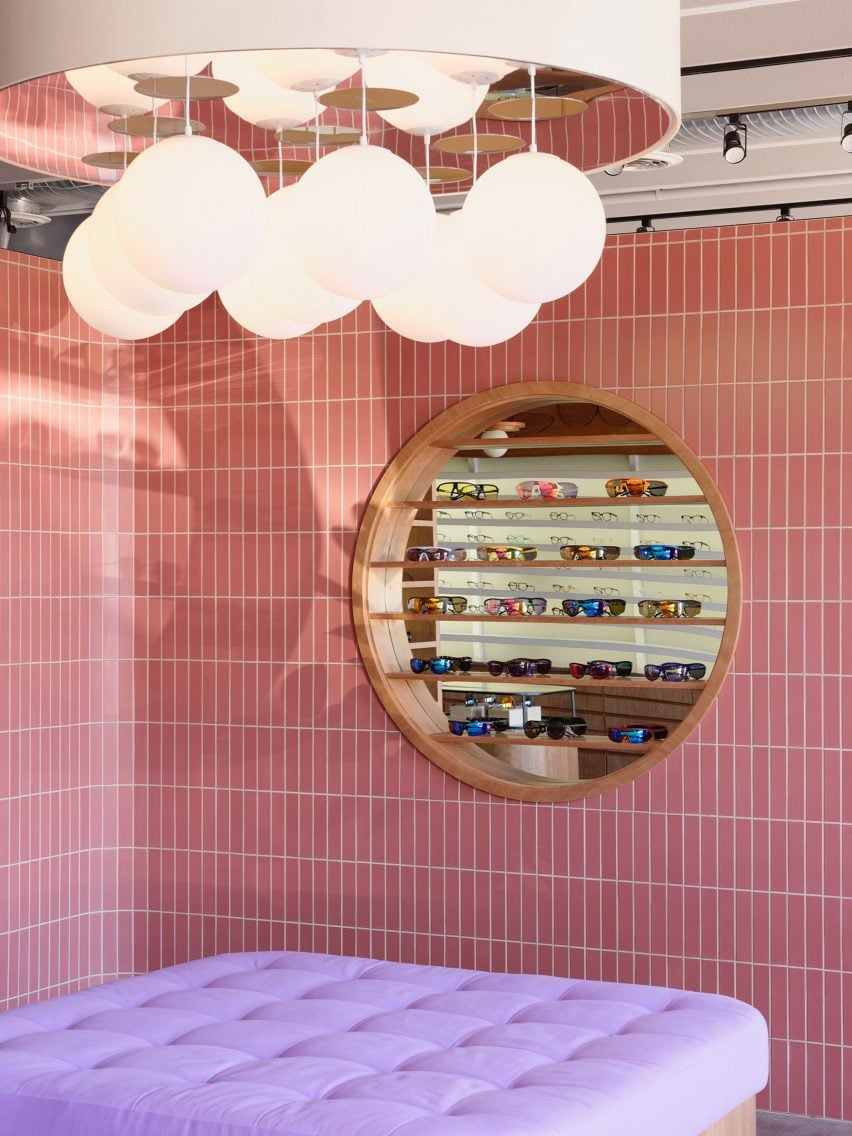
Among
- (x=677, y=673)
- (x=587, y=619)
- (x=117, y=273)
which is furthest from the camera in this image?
(x=587, y=619)

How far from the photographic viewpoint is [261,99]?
2229mm

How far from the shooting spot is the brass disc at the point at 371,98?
2.20 meters

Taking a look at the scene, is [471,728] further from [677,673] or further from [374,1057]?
[374,1057]

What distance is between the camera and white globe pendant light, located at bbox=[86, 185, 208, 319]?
238 cm

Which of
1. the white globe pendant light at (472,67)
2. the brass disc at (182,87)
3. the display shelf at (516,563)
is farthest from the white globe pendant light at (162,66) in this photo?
the display shelf at (516,563)

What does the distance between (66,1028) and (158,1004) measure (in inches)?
8.9

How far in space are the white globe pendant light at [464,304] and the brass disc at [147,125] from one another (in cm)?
48

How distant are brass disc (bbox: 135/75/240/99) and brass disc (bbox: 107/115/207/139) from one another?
79 mm

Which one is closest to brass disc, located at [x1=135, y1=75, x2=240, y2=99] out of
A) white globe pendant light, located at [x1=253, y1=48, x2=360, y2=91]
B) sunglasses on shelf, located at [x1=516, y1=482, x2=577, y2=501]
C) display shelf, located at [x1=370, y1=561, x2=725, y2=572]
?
white globe pendant light, located at [x1=253, y1=48, x2=360, y2=91]

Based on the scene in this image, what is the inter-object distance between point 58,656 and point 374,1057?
278 cm

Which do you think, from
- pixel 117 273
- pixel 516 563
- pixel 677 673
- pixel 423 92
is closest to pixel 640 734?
pixel 677 673

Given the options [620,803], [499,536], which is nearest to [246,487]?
[620,803]

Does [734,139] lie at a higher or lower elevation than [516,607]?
higher

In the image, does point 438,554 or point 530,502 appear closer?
point 530,502
